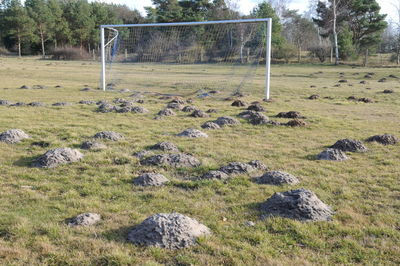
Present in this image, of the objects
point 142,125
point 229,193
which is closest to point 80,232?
point 229,193

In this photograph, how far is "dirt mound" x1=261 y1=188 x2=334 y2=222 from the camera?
4629 mm

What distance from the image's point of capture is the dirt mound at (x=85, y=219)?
4466mm

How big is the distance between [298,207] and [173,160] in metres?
2.70

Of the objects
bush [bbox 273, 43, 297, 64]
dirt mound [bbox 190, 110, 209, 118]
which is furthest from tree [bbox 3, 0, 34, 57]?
dirt mound [bbox 190, 110, 209, 118]

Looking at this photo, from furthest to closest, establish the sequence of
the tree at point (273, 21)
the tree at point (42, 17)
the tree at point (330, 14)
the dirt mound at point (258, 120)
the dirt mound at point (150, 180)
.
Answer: the tree at point (42, 17), the tree at point (330, 14), the tree at point (273, 21), the dirt mound at point (258, 120), the dirt mound at point (150, 180)

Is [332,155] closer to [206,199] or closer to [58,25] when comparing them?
[206,199]

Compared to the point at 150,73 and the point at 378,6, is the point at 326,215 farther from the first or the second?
the point at 378,6

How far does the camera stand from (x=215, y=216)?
15.6 ft

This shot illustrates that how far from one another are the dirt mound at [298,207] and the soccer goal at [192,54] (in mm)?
13391

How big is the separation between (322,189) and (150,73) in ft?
80.8

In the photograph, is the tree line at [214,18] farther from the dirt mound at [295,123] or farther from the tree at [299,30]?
the dirt mound at [295,123]

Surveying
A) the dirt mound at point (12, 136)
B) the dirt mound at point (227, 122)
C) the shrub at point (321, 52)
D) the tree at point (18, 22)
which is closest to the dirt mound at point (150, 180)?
the dirt mound at point (12, 136)

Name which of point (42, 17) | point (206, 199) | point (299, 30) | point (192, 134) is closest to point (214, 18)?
point (299, 30)

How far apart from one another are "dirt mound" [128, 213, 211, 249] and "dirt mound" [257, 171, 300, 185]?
1.92 metres
